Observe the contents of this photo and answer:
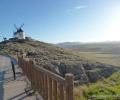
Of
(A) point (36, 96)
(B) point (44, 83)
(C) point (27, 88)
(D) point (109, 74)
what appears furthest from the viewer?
(D) point (109, 74)

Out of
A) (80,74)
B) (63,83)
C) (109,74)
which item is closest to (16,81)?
(63,83)

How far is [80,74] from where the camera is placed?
26.6 meters

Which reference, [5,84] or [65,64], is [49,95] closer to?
[5,84]

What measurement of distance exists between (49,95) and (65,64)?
2406 centimetres

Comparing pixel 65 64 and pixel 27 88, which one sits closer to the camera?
pixel 27 88

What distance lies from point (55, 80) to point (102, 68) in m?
29.3

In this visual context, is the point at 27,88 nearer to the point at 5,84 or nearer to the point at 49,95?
the point at 5,84

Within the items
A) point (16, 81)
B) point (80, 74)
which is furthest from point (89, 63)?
point (16, 81)

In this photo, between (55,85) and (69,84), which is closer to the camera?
(69,84)

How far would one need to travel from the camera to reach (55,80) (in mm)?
3240

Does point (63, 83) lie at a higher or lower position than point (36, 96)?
higher

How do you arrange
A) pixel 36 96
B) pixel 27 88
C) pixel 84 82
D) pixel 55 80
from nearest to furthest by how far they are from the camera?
pixel 55 80
pixel 36 96
pixel 27 88
pixel 84 82

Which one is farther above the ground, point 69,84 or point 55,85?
point 69,84

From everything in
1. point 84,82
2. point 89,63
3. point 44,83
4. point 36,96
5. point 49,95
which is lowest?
point 84,82
